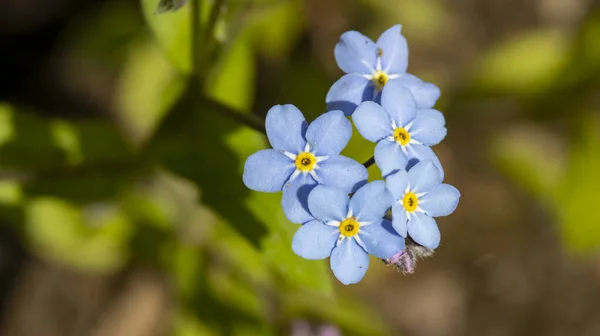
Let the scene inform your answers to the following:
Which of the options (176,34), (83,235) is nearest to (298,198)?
(176,34)

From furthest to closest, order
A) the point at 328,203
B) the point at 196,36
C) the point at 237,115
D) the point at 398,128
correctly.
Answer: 1. the point at 196,36
2. the point at 237,115
3. the point at 398,128
4. the point at 328,203

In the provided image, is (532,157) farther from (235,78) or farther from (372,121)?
(372,121)

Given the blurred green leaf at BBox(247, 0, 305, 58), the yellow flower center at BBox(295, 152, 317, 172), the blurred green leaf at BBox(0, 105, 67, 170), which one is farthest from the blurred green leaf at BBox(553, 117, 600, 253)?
the blurred green leaf at BBox(0, 105, 67, 170)

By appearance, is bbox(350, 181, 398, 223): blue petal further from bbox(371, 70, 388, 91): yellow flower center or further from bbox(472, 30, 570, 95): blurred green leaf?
bbox(472, 30, 570, 95): blurred green leaf

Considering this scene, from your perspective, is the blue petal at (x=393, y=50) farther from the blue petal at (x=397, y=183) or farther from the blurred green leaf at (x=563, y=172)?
the blurred green leaf at (x=563, y=172)

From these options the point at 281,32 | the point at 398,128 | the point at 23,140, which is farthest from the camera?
the point at 281,32

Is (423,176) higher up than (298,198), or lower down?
higher up

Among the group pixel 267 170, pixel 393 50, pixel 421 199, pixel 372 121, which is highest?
pixel 393 50
